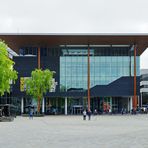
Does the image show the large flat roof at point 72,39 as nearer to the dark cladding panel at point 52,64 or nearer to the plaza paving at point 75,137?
the dark cladding panel at point 52,64

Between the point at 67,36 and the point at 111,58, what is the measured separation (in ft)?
43.6

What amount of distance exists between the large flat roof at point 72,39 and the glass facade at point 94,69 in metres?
3.67

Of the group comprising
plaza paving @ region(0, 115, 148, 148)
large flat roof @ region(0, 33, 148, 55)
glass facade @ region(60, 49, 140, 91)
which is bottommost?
plaza paving @ region(0, 115, 148, 148)

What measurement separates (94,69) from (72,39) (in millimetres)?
10286

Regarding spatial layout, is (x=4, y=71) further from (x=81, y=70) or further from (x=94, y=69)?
(x=94, y=69)

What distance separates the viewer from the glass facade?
307 feet

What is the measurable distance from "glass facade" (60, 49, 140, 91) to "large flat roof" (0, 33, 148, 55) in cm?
367

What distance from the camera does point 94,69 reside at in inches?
3706

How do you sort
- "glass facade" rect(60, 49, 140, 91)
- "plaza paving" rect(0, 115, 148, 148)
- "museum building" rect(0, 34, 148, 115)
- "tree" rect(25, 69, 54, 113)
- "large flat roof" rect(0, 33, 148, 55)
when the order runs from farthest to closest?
"glass facade" rect(60, 49, 140, 91), "museum building" rect(0, 34, 148, 115), "large flat roof" rect(0, 33, 148, 55), "tree" rect(25, 69, 54, 113), "plaza paving" rect(0, 115, 148, 148)

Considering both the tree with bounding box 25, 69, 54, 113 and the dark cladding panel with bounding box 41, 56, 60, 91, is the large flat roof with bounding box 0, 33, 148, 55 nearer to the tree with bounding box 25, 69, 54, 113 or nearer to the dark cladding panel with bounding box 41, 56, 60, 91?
the dark cladding panel with bounding box 41, 56, 60, 91

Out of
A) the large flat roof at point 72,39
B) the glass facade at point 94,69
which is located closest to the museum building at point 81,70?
the glass facade at point 94,69

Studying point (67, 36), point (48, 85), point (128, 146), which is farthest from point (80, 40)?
point (128, 146)

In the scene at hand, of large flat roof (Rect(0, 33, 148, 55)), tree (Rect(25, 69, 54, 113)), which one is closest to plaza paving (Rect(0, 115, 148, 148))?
tree (Rect(25, 69, 54, 113))

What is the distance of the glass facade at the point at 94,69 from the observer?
93.6m
